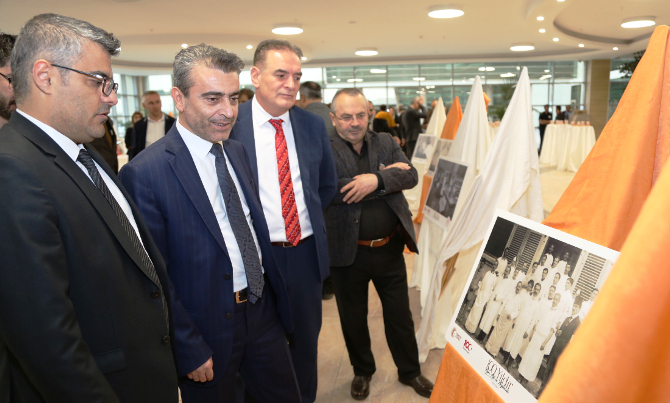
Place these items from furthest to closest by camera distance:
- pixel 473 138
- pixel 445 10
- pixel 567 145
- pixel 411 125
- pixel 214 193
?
pixel 567 145
pixel 411 125
pixel 445 10
pixel 473 138
pixel 214 193

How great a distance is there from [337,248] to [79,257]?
1.50 m

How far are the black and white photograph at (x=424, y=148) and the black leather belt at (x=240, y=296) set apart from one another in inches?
201

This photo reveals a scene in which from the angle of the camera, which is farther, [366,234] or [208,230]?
[366,234]

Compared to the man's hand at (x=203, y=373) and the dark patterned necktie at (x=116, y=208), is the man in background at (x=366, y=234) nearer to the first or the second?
the man's hand at (x=203, y=373)

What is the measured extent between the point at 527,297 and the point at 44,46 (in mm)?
1316

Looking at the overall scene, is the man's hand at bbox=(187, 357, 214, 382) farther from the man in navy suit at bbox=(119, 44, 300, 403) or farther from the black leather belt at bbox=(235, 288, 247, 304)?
the black leather belt at bbox=(235, 288, 247, 304)

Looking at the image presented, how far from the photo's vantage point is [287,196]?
6.80 ft

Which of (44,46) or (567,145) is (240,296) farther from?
(567,145)

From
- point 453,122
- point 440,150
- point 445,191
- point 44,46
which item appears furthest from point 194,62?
point 453,122

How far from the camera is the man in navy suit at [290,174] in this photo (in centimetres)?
206

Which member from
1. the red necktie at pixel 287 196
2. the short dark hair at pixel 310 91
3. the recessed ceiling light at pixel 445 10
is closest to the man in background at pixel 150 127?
the short dark hair at pixel 310 91

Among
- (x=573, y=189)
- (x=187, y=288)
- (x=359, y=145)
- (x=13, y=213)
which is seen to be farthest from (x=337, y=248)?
(x=13, y=213)

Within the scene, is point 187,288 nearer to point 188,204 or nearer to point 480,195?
point 188,204

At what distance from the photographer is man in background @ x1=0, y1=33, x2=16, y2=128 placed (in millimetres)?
1505
